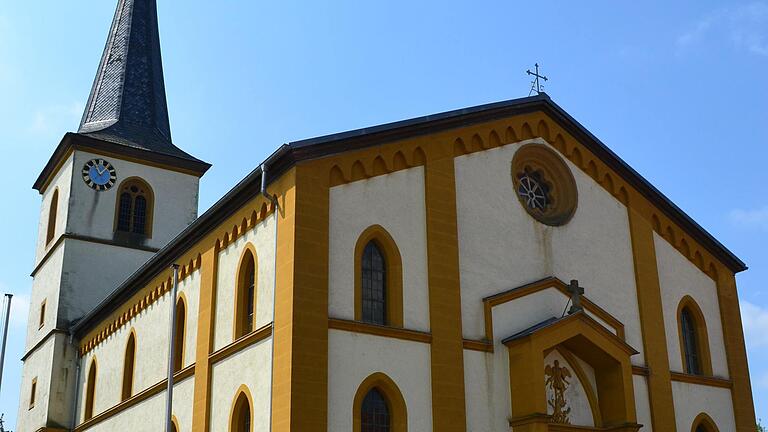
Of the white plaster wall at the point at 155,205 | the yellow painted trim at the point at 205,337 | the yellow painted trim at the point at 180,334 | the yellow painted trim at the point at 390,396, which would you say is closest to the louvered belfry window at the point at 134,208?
the white plaster wall at the point at 155,205

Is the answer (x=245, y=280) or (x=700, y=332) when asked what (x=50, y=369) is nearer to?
(x=245, y=280)

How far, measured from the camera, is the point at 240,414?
1817 centimetres

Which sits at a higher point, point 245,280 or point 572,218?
point 572,218

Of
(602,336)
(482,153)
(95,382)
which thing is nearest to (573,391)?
(602,336)

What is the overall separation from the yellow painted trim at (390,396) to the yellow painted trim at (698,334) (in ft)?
28.6

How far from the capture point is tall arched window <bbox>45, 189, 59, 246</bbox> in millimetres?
34750

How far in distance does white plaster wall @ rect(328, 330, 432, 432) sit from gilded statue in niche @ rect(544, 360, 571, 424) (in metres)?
3.07

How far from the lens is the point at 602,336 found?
64.5ft

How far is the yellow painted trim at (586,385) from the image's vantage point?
20.0 m

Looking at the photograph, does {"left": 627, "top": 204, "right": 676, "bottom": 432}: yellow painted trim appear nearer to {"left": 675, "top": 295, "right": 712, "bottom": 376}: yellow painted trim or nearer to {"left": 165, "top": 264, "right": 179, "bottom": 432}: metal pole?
{"left": 675, "top": 295, "right": 712, "bottom": 376}: yellow painted trim

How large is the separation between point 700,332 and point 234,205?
12219 millimetres

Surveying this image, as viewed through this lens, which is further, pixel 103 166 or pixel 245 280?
pixel 103 166

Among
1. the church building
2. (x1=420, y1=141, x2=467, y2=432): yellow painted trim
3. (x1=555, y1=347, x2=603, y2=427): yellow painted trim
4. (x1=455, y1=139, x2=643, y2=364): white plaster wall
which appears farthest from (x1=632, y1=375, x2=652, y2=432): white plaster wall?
(x1=420, y1=141, x2=467, y2=432): yellow painted trim

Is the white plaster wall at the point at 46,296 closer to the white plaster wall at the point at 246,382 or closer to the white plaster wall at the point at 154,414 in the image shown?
the white plaster wall at the point at 154,414
